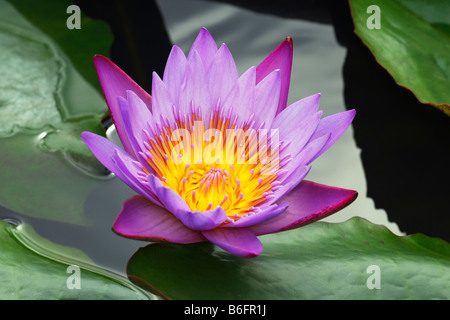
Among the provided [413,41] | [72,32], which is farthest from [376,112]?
[72,32]

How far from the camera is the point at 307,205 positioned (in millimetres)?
1554

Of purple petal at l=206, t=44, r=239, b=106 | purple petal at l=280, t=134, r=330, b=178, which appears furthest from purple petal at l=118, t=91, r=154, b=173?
purple petal at l=280, t=134, r=330, b=178

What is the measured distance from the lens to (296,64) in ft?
7.72

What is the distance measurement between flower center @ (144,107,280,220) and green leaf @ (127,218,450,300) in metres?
0.16

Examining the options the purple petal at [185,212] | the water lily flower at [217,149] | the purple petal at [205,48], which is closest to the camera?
the purple petal at [185,212]

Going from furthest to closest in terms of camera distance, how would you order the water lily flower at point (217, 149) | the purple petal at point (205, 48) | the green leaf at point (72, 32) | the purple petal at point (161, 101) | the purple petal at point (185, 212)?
the green leaf at point (72, 32) → the purple petal at point (205, 48) → the purple petal at point (161, 101) → the water lily flower at point (217, 149) → the purple petal at point (185, 212)

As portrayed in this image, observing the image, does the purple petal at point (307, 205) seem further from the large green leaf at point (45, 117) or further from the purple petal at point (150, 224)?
the large green leaf at point (45, 117)

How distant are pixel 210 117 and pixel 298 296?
637mm

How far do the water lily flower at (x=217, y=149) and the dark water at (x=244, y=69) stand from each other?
253 millimetres

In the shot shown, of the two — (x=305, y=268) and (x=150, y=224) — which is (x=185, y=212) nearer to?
(x=150, y=224)

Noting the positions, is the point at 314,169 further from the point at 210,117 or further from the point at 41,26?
the point at 41,26

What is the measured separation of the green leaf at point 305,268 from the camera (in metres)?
1.46

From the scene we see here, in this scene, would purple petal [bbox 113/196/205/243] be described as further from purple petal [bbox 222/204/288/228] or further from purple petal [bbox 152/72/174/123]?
purple petal [bbox 152/72/174/123]

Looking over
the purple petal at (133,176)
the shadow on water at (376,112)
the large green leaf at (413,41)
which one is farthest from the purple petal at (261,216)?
the large green leaf at (413,41)
